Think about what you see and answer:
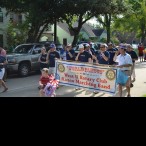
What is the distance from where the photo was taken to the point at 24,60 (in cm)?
1570

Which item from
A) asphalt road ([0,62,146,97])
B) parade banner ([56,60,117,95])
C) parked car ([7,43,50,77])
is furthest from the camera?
parked car ([7,43,50,77])

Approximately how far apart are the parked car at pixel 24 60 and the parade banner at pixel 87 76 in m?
5.08

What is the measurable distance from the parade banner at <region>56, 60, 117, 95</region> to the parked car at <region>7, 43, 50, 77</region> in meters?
5.08

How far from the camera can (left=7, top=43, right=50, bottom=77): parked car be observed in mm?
15134

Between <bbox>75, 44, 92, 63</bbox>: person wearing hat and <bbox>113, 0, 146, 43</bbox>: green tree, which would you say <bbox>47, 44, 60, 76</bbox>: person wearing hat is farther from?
<bbox>113, 0, 146, 43</bbox>: green tree

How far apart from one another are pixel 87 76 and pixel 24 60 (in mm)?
6885

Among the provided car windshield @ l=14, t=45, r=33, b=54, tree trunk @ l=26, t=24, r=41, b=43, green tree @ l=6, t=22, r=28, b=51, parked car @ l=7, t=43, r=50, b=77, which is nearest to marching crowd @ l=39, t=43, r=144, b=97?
parked car @ l=7, t=43, r=50, b=77

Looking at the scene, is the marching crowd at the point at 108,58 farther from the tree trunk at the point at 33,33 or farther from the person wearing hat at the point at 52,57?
the tree trunk at the point at 33,33

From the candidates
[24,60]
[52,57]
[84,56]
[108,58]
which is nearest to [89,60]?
[84,56]

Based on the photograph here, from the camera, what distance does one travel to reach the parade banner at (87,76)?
878 cm

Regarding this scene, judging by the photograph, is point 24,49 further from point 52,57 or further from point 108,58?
point 108,58
